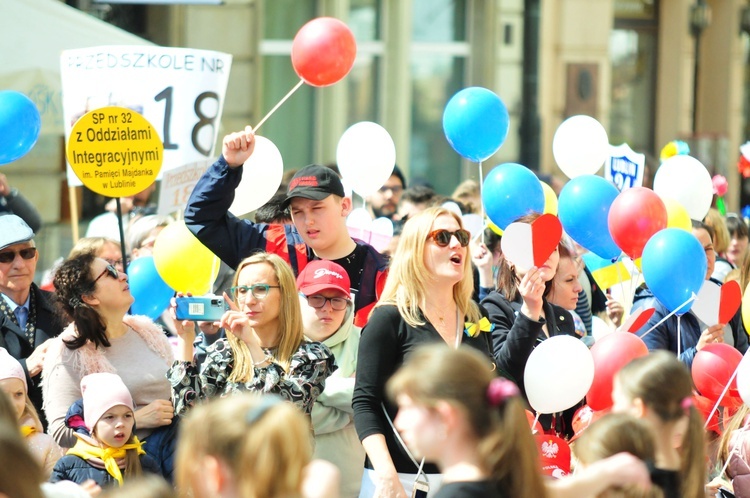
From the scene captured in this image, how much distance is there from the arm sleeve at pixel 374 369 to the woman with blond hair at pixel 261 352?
27cm

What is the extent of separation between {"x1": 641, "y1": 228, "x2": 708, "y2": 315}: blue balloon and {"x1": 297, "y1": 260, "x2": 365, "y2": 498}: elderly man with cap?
4.10 feet

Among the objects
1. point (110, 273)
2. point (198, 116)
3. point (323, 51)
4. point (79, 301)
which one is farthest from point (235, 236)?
point (198, 116)

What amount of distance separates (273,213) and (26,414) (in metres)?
1.66

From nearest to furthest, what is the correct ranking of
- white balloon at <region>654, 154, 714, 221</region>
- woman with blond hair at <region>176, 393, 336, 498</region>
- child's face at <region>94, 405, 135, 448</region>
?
woman with blond hair at <region>176, 393, 336, 498</region> → child's face at <region>94, 405, 135, 448</region> → white balloon at <region>654, 154, 714, 221</region>

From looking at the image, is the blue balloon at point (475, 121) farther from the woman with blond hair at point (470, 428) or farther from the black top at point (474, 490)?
the black top at point (474, 490)

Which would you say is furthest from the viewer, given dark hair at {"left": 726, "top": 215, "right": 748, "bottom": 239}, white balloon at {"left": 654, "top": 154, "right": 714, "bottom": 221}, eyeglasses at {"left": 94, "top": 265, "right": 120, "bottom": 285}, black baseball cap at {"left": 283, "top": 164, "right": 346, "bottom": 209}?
dark hair at {"left": 726, "top": 215, "right": 748, "bottom": 239}

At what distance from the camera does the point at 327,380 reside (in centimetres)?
443

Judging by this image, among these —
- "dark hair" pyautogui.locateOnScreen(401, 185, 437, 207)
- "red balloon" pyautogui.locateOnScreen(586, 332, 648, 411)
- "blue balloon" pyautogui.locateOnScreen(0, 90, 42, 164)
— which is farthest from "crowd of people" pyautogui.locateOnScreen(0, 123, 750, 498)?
"dark hair" pyautogui.locateOnScreen(401, 185, 437, 207)

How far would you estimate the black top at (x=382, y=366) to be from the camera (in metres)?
3.86

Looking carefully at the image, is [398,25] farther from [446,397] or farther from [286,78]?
[446,397]

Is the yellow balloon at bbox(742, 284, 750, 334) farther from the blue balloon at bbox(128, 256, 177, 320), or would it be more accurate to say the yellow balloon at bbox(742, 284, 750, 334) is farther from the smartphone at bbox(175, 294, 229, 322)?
the blue balloon at bbox(128, 256, 177, 320)

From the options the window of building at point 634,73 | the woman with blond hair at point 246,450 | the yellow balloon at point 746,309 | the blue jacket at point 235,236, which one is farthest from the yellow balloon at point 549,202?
the window of building at point 634,73

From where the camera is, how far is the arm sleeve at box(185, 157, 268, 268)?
481 centimetres

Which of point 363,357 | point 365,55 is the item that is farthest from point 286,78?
point 363,357
